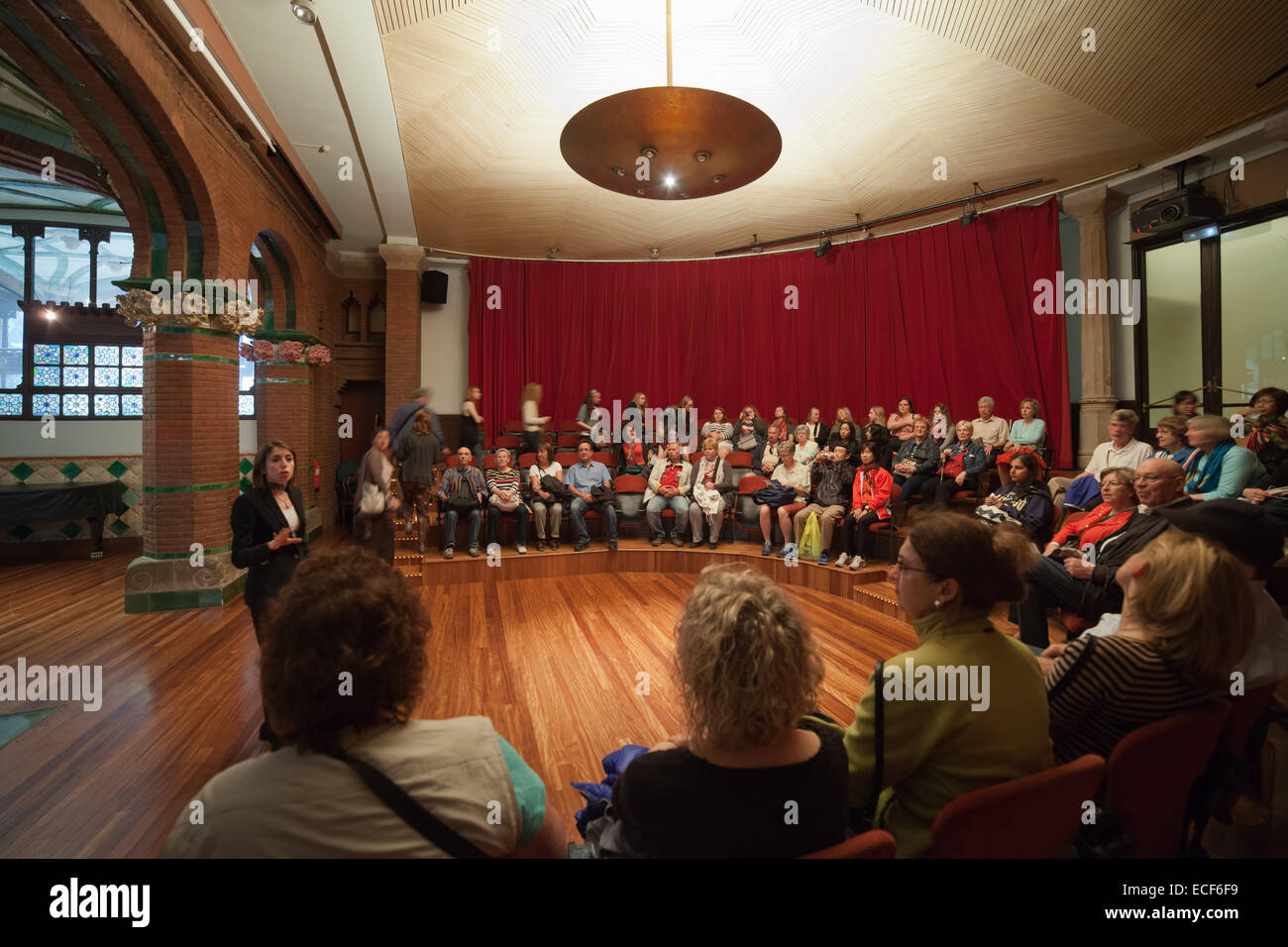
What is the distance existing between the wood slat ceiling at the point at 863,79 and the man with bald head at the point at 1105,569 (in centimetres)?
335

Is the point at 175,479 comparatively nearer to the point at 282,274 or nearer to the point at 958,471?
the point at 282,274

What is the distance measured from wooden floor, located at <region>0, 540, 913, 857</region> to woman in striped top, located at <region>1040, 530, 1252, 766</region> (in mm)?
1590

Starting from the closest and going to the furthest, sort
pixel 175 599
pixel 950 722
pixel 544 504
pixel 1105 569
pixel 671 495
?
pixel 950 722 < pixel 1105 569 < pixel 175 599 < pixel 544 504 < pixel 671 495

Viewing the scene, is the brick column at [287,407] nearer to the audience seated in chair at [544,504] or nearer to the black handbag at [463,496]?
the black handbag at [463,496]

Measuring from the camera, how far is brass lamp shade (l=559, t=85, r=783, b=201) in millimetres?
3291

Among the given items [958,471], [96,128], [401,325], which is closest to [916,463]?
[958,471]

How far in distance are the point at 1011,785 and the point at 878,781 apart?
9.2 inches

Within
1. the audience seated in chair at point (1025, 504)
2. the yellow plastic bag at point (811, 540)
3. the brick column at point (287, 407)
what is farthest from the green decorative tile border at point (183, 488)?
the audience seated in chair at point (1025, 504)

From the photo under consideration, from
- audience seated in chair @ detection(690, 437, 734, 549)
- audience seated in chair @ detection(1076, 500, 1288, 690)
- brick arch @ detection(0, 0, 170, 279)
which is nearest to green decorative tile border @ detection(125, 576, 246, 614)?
brick arch @ detection(0, 0, 170, 279)

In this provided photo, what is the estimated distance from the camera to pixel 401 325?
8500mm

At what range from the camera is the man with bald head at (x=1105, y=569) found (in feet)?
9.46

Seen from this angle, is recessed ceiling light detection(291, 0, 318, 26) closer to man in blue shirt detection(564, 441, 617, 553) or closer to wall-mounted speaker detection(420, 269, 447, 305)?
man in blue shirt detection(564, 441, 617, 553)

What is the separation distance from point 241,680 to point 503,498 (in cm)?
317

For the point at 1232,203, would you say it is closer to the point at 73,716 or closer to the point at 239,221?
the point at 239,221
